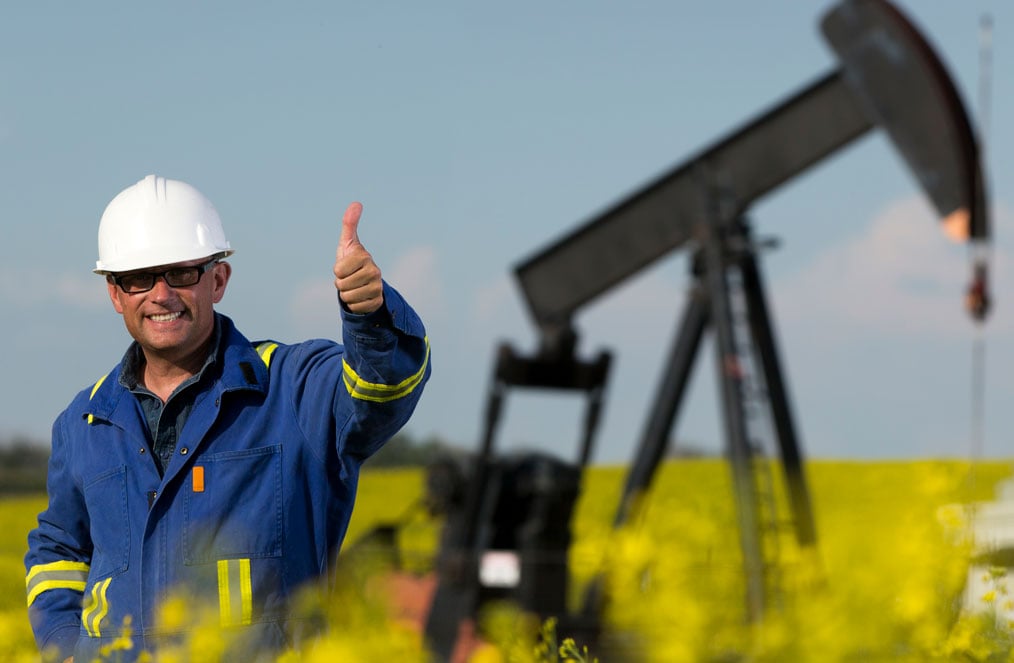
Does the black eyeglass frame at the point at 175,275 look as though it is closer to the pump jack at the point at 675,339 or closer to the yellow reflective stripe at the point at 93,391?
the yellow reflective stripe at the point at 93,391

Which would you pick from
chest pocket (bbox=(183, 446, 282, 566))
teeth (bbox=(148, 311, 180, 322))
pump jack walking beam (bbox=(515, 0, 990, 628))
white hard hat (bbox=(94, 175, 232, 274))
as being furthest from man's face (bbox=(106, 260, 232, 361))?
pump jack walking beam (bbox=(515, 0, 990, 628))

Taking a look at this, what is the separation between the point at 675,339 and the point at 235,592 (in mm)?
5853

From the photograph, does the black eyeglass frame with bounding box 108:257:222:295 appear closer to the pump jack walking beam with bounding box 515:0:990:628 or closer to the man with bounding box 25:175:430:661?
the man with bounding box 25:175:430:661

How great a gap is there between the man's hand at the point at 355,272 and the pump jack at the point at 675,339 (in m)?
5.35

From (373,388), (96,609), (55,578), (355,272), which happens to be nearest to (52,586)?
(55,578)

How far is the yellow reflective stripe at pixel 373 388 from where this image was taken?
2.87 metres

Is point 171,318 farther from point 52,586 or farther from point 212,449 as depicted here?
point 52,586

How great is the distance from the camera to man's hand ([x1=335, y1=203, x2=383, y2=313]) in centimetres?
275

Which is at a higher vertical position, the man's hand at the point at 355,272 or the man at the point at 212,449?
the man's hand at the point at 355,272

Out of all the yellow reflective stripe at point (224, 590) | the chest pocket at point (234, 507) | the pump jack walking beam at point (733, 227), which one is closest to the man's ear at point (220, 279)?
the chest pocket at point (234, 507)

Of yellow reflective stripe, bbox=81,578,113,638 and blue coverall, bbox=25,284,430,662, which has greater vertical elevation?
blue coverall, bbox=25,284,430,662

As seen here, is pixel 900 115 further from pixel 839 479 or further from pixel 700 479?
pixel 839 479

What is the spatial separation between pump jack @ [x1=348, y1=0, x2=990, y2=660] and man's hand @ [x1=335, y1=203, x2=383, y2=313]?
5.35 m

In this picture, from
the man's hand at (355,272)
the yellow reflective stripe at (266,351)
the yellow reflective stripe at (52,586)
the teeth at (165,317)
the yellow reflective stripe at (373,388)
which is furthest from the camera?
the yellow reflective stripe at (52,586)
